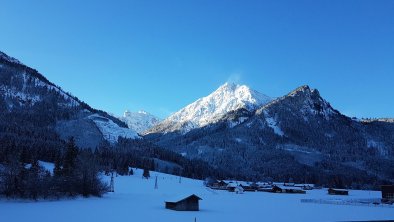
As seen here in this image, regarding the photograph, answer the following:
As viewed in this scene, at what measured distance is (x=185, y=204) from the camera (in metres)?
71.2

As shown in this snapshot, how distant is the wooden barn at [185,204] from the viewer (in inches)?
2776

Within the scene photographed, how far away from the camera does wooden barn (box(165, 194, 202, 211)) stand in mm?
70500

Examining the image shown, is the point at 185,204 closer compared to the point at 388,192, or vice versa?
the point at 185,204

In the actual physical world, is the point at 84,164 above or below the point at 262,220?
above

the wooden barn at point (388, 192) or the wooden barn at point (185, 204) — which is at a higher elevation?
the wooden barn at point (388, 192)

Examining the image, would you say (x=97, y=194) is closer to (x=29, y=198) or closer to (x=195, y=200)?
(x=29, y=198)

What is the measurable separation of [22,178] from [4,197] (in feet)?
13.7

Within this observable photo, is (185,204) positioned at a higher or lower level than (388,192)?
lower

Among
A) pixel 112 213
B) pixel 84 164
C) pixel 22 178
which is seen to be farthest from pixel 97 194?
pixel 112 213

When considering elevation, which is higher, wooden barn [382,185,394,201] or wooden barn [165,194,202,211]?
wooden barn [382,185,394,201]

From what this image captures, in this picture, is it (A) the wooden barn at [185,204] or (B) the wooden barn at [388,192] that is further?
(B) the wooden barn at [388,192]

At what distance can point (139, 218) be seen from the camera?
53875mm

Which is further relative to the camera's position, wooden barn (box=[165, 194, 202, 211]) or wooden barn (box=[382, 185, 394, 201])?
wooden barn (box=[382, 185, 394, 201])

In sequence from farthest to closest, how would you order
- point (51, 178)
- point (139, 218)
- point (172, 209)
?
point (51, 178), point (172, 209), point (139, 218)
